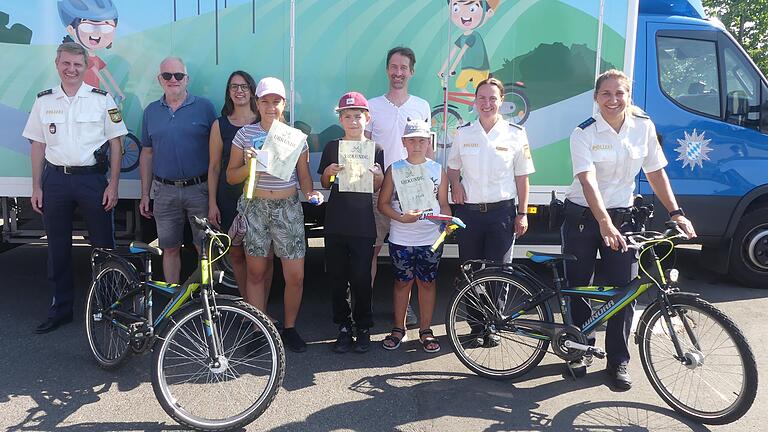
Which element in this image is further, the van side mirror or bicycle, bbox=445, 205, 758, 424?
the van side mirror

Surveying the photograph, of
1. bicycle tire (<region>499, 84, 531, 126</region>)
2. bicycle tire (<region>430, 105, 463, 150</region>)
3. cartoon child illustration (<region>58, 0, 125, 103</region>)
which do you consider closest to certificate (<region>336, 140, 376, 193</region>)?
bicycle tire (<region>430, 105, 463, 150</region>)

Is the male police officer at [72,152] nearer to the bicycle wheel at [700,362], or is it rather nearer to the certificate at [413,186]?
the certificate at [413,186]

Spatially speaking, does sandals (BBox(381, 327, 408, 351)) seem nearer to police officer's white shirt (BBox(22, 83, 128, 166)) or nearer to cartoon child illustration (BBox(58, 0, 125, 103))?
police officer's white shirt (BBox(22, 83, 128, 166))

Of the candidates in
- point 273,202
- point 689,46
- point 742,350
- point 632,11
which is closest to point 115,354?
point 273,202

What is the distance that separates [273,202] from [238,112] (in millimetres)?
776

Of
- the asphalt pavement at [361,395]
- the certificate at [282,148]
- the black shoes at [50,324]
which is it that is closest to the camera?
the asphalt pavement at [361,395]

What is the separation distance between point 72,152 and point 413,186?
2408 mm

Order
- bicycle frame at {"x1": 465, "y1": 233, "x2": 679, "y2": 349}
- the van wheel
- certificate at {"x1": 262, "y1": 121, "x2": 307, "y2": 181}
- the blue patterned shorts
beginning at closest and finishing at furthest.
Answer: bicycle frame at {"x1": 465, "y1": 233, "x2": 679, "y2": 349}
certificate at {"x1": 262, "y1": 121, "x2": 307, "y2": 181}
the blue patterned shorts
the van wheel

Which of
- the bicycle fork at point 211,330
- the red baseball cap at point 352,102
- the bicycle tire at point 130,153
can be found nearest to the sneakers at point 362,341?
the bicycle fork at point 211,330

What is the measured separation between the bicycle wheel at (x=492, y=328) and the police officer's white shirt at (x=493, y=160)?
53 cm

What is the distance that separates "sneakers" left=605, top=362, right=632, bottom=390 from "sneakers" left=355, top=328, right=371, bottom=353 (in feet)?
5.15

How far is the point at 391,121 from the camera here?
3.70m

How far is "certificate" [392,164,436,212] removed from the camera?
11.1 feet

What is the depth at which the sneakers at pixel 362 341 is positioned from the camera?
3713mm
